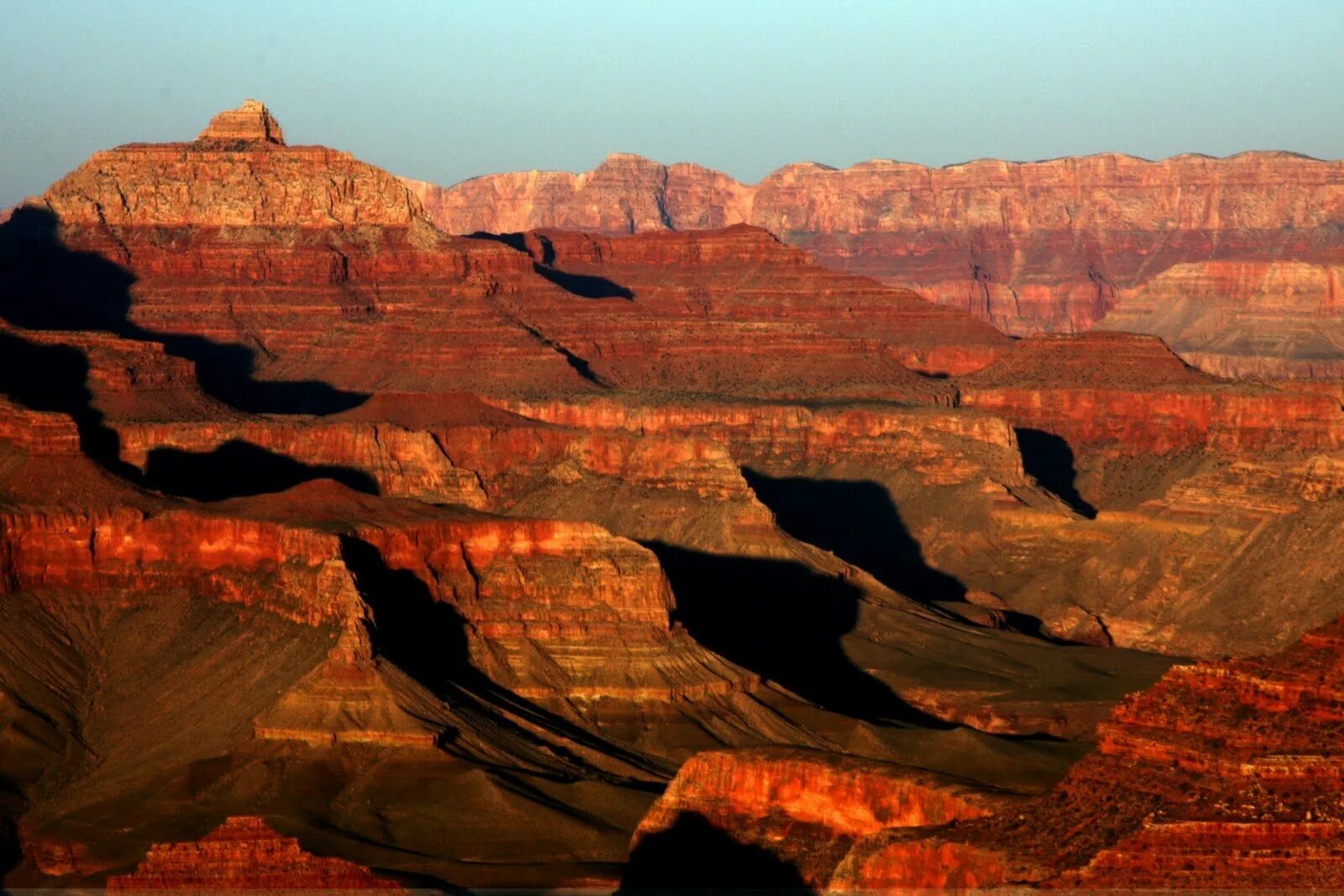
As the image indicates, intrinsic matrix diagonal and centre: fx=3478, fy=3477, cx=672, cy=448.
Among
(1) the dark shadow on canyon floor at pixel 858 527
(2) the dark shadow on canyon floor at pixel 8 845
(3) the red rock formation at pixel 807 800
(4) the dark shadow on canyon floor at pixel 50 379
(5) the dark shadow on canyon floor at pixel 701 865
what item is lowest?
(1) the dark shadow on canyon floor at pixel 858 527

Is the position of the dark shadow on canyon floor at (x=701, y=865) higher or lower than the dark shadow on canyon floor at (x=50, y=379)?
higher

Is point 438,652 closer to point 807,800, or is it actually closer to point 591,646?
point 591,646

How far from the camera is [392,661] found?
102562mm

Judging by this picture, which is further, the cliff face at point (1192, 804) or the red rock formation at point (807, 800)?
the red rock formation at point (807, 800)

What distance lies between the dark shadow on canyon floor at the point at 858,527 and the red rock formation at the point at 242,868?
88536 millimetres

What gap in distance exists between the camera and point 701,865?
69.9 metres

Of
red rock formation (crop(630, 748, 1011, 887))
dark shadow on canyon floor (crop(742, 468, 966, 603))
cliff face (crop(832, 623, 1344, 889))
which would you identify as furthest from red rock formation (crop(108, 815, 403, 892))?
dark shadow on canyon floor (crop(742, 468, 966, 603))

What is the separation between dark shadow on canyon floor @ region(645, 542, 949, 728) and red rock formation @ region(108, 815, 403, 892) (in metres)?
41.7

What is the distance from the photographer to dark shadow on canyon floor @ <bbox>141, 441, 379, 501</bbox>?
151m

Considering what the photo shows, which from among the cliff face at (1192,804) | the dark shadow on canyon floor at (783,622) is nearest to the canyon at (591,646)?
the cliff face at (1192,804)

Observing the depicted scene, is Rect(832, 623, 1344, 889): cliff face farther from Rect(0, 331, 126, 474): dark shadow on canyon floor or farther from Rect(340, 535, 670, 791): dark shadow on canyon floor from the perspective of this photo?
Rect(0, 331, 126, 474): dark shadow on canyon floor

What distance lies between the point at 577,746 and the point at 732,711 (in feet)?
25.7

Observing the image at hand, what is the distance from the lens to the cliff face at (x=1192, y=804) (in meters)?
50.8

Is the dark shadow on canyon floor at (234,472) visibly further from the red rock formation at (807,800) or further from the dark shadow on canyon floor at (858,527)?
the red rock formation at (807,800)
